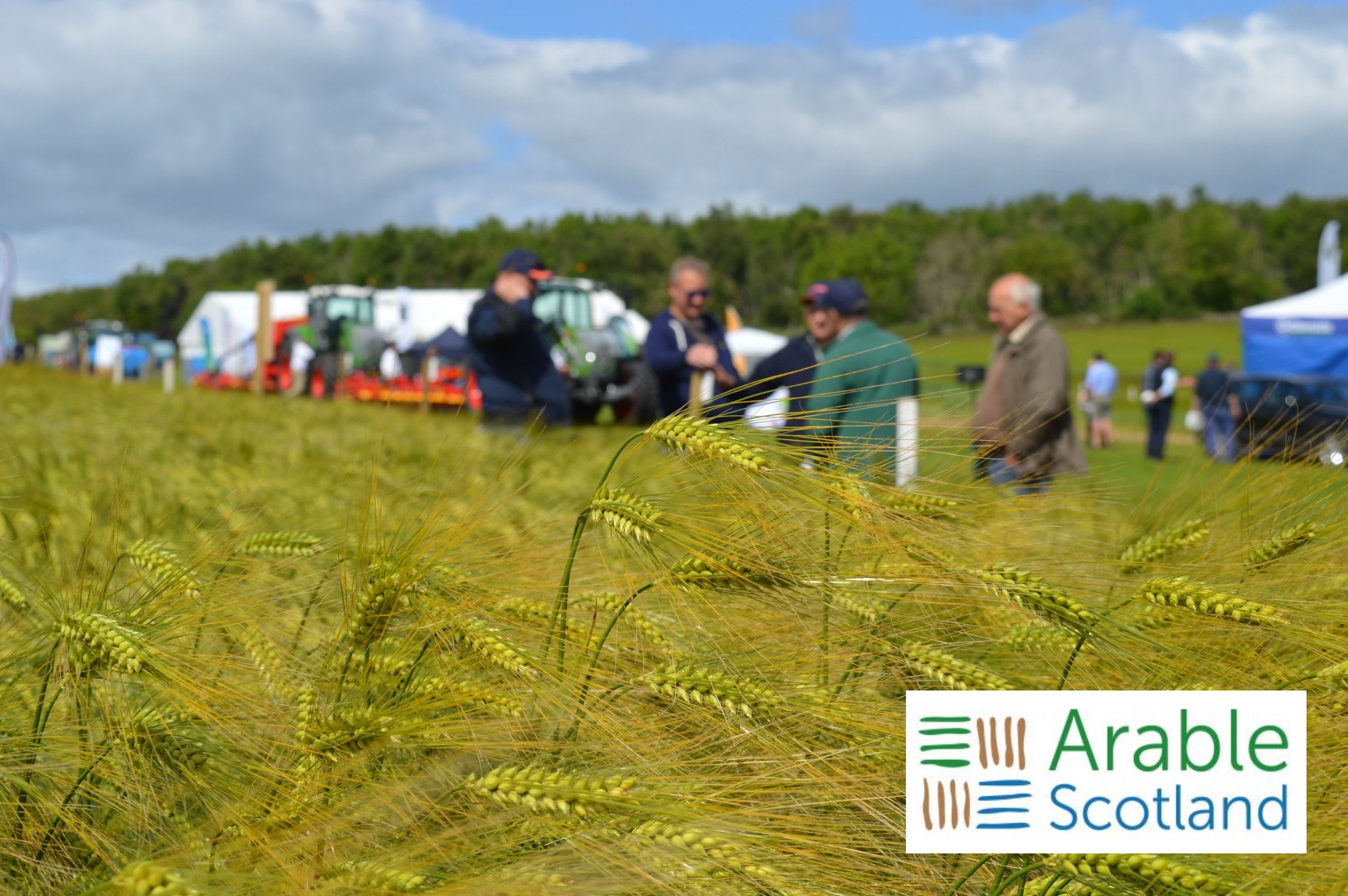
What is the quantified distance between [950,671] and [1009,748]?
0.69ft

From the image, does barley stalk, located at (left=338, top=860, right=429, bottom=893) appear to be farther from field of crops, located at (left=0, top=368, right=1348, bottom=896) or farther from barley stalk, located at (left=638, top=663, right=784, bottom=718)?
barley stalk, located at (left=638, top=663, right=784, bottom=718)

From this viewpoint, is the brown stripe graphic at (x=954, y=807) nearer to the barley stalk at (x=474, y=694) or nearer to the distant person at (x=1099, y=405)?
the barley stalk at (x=474, y=694)

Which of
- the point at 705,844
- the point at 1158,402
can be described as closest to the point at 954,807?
the point at 705,844

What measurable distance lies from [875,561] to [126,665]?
984 millimetres

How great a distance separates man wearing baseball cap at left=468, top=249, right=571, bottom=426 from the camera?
5.92 m

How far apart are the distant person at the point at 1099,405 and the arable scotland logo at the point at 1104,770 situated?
59.3 feet

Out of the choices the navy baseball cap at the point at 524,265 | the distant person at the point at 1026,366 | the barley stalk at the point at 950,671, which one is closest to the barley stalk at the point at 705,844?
the barley stalk at the point at 950,671

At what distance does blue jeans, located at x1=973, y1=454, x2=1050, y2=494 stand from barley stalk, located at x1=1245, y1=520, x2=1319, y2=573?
37 cm

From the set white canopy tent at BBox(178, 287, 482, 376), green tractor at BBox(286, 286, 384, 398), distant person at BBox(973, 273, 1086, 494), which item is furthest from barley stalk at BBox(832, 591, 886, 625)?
white canopy tent at BBox(178, 287, 482, 376)

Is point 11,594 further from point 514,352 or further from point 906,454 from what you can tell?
point 514,352

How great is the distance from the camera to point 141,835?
1441mm

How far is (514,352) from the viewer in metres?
6.21

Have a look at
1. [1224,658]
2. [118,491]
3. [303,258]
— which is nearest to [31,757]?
[118,491]

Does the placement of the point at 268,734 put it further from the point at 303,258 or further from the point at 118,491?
the point at 303,258
